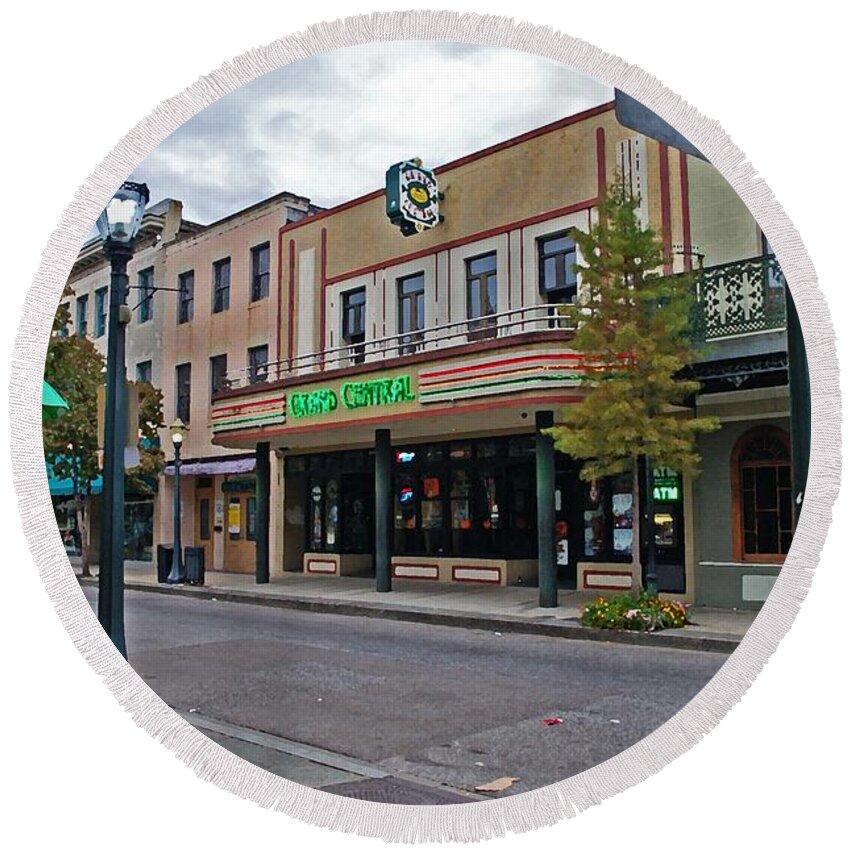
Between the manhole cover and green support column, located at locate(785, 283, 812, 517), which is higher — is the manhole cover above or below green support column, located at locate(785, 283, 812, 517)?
below

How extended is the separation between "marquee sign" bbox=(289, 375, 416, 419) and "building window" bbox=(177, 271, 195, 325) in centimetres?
42

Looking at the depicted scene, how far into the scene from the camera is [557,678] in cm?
218

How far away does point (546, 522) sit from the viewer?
2816mm

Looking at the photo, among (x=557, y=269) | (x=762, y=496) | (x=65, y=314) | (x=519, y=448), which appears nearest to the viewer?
(x=65, y=314)

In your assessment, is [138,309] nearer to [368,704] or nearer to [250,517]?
[250,517]

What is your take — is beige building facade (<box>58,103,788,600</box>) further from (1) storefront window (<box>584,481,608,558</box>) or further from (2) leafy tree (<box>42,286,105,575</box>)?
(1) storefront window (<box>584,481,608,558</box>)

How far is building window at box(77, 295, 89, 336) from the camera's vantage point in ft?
6.23

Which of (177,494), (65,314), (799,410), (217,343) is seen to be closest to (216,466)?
(177,494)

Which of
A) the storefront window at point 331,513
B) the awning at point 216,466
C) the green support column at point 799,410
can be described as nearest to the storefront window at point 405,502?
the storefront window at point 331,513

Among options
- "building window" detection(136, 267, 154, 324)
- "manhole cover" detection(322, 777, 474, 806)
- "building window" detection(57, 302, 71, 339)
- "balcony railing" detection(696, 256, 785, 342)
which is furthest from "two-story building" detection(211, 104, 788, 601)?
"manhole cover" detection(322, 777, 474, 806)

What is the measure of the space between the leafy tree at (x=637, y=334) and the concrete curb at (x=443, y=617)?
0.37m

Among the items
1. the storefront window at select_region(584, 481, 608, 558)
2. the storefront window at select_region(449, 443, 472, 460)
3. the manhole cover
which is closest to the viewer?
the manhole cover

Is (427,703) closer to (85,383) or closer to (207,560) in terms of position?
(207,560)

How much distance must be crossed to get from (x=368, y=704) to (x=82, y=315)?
104 cm
